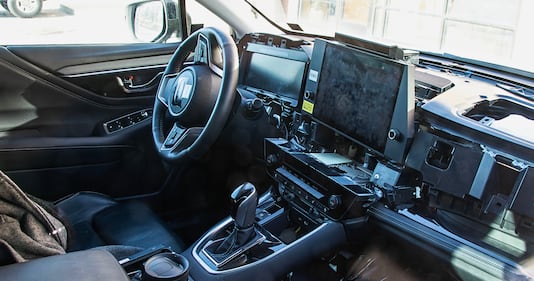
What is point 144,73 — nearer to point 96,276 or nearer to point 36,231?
point 36,231

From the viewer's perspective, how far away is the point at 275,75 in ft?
7.64

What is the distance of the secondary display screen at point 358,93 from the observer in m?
1.68

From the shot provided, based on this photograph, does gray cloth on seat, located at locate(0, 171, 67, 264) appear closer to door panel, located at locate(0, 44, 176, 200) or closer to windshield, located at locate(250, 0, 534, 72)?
door panel, located at locate(0, 44, 176, 200)

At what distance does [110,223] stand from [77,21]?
1080mm

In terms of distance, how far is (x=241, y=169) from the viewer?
8.12 feet

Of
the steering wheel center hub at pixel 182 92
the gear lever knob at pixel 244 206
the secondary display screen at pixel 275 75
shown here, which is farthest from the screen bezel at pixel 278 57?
the gear lever knob at pixel 244 206

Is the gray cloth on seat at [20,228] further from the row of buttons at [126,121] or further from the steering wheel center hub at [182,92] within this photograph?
the row of buttons at [126,121]

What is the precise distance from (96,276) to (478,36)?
7.62 meters

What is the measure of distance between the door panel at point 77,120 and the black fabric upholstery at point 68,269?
132cm

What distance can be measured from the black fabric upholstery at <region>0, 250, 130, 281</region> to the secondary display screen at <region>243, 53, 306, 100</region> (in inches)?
46.2

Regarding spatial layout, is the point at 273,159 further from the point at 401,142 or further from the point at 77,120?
the point at 77,120

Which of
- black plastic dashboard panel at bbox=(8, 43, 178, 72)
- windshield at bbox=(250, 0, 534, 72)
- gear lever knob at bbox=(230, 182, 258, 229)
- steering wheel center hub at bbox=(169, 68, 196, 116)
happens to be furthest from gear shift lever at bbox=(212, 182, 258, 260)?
windshield at bbox=(250, 0, 534, 72)

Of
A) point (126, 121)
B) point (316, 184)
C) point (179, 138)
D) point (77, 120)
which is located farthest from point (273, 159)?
point (77, 120)

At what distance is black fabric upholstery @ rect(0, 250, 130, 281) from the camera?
1.10 m
